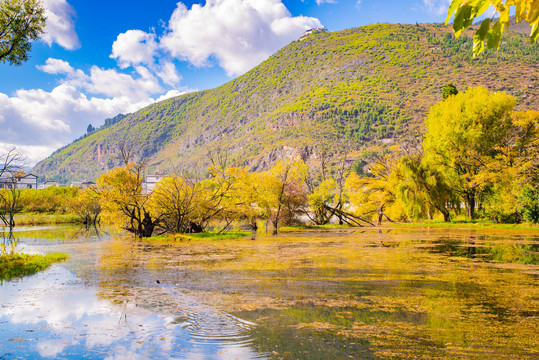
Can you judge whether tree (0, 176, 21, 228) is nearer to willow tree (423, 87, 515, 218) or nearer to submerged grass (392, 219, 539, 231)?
submerged grass (392, 219, 539, 231)

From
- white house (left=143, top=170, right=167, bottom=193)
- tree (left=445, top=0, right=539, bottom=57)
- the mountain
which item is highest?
the mountain

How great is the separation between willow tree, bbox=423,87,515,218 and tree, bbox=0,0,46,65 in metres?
33.4

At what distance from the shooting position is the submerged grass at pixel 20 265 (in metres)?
12.9

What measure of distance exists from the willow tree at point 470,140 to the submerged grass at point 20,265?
3273 cm

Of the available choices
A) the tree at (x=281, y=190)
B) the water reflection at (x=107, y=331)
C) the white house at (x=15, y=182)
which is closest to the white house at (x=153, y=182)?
the tree at (x=281, y=190)

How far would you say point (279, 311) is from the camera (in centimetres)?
773

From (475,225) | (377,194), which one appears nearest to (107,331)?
(475,225)

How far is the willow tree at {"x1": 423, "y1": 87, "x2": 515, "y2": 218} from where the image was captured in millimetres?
32500

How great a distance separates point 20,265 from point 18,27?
31.9 feet

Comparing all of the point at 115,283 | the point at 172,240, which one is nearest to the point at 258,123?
the point at 172,240

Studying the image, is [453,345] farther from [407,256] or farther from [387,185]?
[387,185]

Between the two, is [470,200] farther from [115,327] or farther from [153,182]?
[115,327]

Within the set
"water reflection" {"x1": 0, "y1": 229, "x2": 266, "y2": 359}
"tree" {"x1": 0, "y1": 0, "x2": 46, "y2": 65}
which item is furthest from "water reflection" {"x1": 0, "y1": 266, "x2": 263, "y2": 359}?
"tree" {"x1": 0, "y1": 0, "x2": 46, "y2": 65}

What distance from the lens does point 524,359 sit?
5.01m
